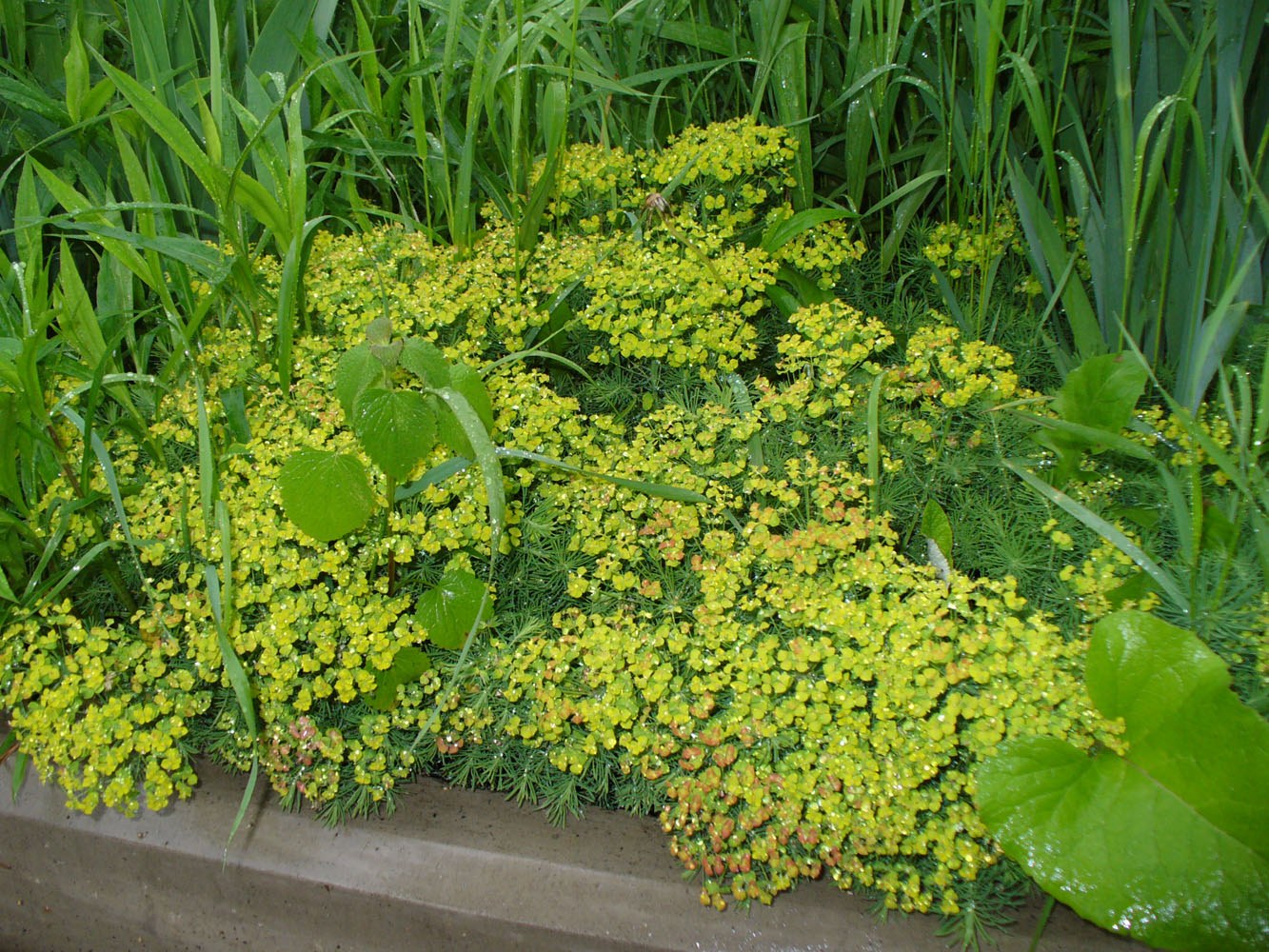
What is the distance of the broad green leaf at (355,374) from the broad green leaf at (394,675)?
0.47 metres

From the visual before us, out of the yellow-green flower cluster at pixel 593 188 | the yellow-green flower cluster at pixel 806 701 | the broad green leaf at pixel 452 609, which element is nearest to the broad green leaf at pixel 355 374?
the broad green leaf at pixel 452 609

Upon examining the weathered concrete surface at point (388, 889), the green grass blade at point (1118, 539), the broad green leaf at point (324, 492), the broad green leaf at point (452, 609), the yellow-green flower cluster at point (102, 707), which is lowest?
the weathered concrete surface at point (388, 889)

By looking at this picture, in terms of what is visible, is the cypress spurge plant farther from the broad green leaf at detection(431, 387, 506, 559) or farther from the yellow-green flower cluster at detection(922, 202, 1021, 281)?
the yellow-green flower cluster at detection(922, 202, 1021, 281)

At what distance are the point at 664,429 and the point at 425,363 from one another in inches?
24.2

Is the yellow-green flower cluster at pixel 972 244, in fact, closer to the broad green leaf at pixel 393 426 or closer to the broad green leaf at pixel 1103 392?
the broad green leaf at pixel 1103 392

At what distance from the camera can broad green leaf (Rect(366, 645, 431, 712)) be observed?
1.76 m

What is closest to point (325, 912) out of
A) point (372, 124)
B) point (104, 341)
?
point (104, 341)

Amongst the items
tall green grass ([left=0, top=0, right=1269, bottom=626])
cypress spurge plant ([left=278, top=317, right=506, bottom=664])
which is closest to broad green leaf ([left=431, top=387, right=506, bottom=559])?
cypress spurge plant ([left=278, top=317, right=506, bottom=664])

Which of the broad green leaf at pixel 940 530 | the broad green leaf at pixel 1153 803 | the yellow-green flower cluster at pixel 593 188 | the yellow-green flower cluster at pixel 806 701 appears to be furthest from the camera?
the yellow-green flower cluster at pixel 593 188

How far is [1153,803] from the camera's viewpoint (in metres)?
1.38

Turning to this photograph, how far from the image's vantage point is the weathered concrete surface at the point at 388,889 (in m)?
1.53

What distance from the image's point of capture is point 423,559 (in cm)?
201

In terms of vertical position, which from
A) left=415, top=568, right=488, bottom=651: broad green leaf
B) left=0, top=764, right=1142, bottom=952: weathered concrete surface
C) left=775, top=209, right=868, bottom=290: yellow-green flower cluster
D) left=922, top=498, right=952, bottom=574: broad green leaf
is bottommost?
left=0, top=764, right=1142, bottom=952: weathered concrete surface

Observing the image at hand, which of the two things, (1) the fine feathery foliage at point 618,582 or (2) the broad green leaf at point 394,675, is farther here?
(2) the broad green leaf at point 394,675
